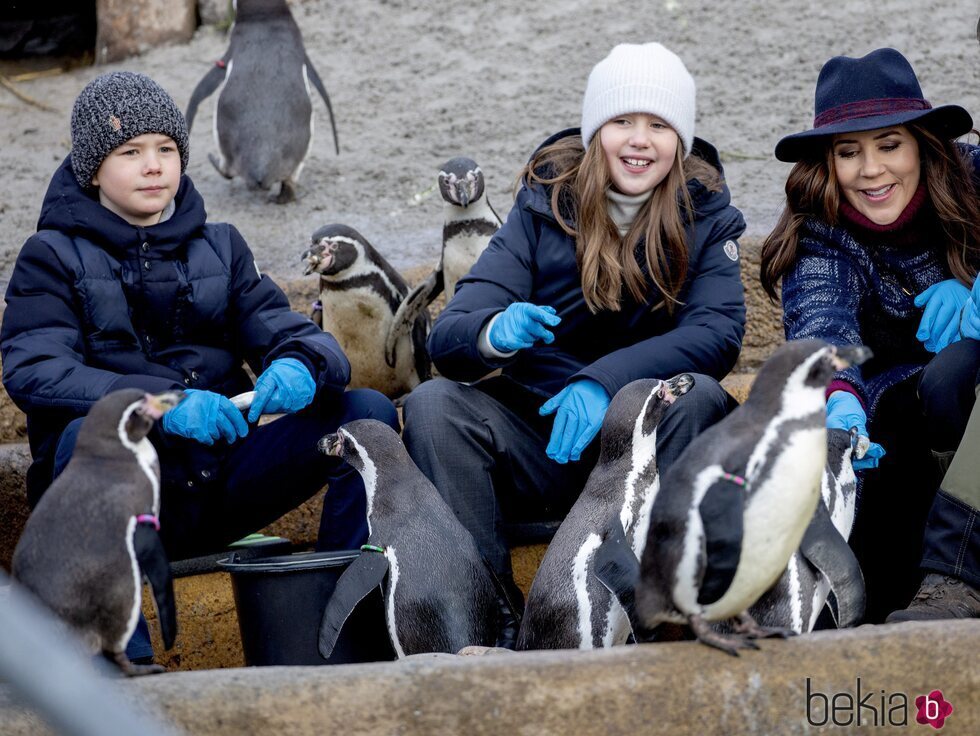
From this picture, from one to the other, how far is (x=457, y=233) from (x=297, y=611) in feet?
5.94

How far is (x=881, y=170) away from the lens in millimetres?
2629

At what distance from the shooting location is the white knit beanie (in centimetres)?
272

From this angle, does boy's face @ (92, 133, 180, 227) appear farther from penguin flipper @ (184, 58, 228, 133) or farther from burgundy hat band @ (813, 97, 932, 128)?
penguin flipper @ (184, 58, 228, 133)

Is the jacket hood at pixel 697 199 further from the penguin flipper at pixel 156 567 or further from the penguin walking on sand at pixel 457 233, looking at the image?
the penguin flipper at pixel 156 567

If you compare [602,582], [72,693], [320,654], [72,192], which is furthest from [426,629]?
[72,693]

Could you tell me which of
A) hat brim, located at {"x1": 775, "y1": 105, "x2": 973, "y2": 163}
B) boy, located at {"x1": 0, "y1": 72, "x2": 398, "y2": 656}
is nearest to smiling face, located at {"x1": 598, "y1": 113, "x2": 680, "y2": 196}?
hat brim, located at {"x1": 775, "y1": 105, "x2": 973, "y2": 163}

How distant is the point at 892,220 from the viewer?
2668 mm

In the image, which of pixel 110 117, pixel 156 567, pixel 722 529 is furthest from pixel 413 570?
pixel 110 117

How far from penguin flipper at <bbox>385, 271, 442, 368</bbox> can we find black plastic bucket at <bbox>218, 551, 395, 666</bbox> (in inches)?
60.0

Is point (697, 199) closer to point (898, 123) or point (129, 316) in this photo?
point (898, 123)

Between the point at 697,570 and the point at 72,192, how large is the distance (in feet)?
5.14

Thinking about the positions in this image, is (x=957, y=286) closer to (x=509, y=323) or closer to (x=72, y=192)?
(x=509, y=323)

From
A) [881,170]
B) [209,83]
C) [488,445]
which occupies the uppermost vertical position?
[209,83]

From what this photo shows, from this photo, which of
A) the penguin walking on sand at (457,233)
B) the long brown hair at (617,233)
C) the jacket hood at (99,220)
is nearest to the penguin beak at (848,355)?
the long brown hair at (617,233)
